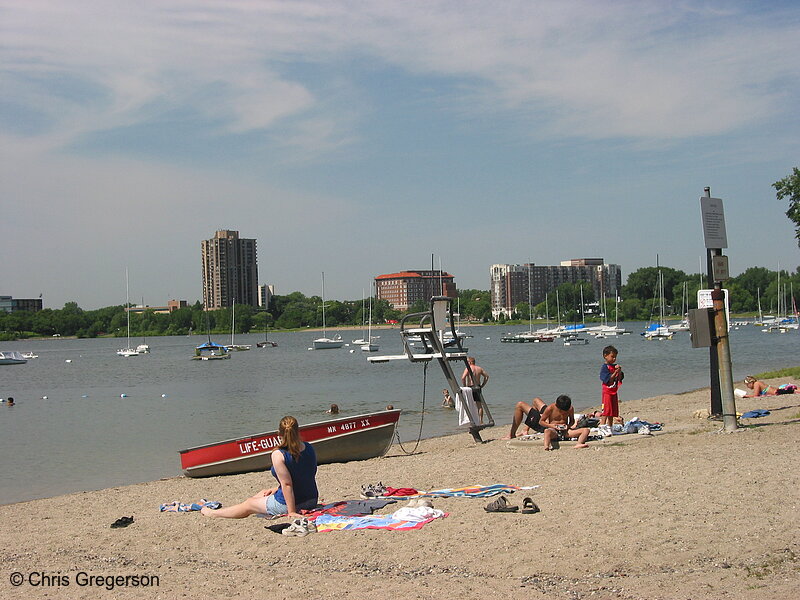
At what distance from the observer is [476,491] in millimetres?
10055

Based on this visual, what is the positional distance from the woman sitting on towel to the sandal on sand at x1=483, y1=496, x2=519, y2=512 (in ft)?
6.56

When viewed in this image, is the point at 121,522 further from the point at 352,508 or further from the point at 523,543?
the point at 523,543

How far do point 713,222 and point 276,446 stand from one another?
8.48m

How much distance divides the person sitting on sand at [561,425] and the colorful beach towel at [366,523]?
4.57m

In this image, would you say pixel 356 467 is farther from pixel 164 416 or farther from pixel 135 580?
pixel 164 416

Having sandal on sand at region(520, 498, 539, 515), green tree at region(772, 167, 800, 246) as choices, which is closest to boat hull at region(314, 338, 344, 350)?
green tree at region(772, 167, 800, 246)

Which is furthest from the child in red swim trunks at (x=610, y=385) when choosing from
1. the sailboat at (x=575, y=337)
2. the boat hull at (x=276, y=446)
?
the sailboat at (x=575, y=337)

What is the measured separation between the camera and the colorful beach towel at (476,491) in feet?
32.3

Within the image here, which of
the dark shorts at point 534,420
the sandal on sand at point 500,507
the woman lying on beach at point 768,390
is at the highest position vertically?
the dark shorts at point 534,420

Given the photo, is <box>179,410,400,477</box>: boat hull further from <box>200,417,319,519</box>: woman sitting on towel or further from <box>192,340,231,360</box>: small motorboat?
<box>192,340,231,360</box>: small motorboat

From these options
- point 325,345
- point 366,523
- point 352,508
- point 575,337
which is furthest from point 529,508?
point 325,345

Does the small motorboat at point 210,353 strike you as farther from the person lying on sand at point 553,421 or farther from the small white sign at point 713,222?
the small white sign at point 713,222

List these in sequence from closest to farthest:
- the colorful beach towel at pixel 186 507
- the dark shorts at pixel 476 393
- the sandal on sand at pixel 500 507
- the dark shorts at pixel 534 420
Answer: the sandal on sand at pixel 500 507 → the colorful beach towel at pixel 186 507 → the dark shorts at pixel 534 420 → the dark shorts at pixel 476 393

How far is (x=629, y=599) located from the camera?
6.07 m
